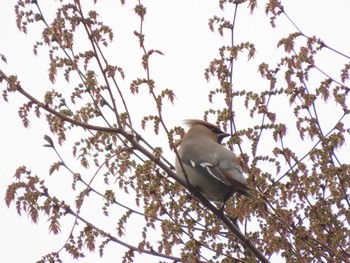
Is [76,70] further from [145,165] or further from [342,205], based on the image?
[342,205]

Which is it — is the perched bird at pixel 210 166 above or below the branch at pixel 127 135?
above

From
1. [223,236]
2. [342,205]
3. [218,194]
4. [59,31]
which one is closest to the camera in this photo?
[59,31]

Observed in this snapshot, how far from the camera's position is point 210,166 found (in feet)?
16.8

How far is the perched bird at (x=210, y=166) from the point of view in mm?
4844

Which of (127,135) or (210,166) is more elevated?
(210,166)

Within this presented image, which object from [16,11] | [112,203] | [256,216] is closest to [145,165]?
[112,203]

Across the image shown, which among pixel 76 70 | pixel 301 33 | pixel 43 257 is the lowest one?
pixel 43 257

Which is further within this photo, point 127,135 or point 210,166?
point 210,166

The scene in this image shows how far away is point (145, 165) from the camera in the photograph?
3900 mm

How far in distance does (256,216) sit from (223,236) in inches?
11.2

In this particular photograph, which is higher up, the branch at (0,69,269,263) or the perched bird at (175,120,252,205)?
the perched bird at (175,120,252,205)

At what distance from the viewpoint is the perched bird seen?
15.9 ft

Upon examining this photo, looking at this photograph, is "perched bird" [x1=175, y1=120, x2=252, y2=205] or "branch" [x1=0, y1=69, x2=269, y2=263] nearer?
"branch" [x1=0, y1=69, x2=269, y2=263]

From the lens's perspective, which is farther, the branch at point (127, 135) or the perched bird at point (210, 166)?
the perched bird at point (210, 166)
